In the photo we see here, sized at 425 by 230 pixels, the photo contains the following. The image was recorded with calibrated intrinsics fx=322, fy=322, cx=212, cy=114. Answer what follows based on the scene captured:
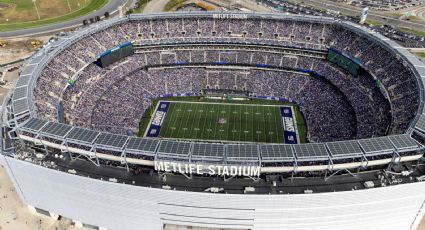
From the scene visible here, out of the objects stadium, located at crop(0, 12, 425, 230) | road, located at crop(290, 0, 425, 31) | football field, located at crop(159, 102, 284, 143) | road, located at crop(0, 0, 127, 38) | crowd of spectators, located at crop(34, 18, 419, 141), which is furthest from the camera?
road, located at crop(290, 0, 425, 31)

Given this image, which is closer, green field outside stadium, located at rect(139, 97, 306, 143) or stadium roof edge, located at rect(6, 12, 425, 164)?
stadium roof edge, located at rect(6, 12, 425, 164)

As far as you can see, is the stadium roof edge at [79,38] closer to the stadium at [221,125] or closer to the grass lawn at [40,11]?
the stadium at [221,125]

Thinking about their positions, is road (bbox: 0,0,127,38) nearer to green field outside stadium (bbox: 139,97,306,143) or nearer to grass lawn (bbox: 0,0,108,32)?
grass lawn (bbox: 0,0,108,32)

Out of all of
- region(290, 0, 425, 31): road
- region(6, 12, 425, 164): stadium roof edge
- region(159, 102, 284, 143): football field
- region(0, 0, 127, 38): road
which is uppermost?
region(6, 12, 425, 164): stadium roof edge

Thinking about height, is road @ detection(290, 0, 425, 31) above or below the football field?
above

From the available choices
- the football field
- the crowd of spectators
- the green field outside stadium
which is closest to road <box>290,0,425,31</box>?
the crowd of spectators

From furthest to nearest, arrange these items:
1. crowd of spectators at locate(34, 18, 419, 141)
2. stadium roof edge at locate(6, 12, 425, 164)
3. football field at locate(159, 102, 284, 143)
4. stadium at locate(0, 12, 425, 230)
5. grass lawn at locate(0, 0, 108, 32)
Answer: grass lawn at locate(0, 0, 108, 32) < football field at locate(159, 102, 284, 143) < crowd of spectators at locate(34, 18, 419, 141) < stadium roof edge at locate(6, 12, 425, 164) < stadium at locate(0, 12, 425, 230)

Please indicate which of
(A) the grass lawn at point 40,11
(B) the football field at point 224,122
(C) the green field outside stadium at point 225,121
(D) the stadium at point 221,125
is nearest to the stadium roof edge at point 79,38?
(D) the stadium at point 221,125

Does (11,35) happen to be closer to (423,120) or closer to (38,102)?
(38,102)
